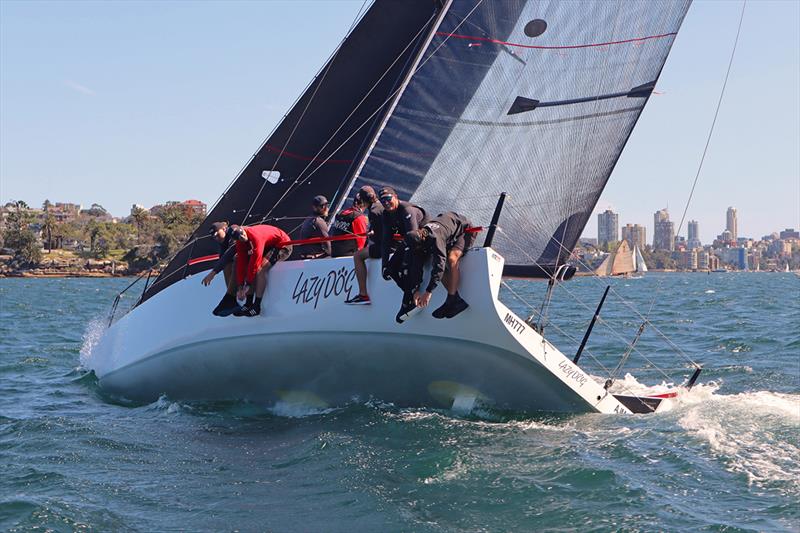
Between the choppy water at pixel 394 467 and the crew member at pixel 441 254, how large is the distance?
2.45ft

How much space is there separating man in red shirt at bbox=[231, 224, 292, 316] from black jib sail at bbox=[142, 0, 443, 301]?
5.12 feet

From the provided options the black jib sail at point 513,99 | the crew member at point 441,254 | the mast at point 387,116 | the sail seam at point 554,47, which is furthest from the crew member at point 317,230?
the sail seam at point 554,47

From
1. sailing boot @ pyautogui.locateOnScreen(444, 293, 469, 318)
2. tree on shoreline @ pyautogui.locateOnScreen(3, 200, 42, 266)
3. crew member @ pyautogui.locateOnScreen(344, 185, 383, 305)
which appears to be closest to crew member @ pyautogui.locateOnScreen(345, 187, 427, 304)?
crew member @ pyautogui.locateOnScreen(344, 185, 383, 305)

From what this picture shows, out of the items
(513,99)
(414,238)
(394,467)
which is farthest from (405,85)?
(394,467)

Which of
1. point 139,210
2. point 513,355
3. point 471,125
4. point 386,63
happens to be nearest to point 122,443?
point 513,355

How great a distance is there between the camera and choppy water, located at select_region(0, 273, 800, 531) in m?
4.82

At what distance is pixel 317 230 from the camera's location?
7.46m

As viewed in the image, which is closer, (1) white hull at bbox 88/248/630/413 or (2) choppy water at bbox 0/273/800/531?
(2) choppy water at bbox 0/273/800/531

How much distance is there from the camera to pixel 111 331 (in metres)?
9.79

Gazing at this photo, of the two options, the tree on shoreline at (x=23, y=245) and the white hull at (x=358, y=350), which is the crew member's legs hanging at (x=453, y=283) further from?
the tree on shoreline at (x=23, y=245)

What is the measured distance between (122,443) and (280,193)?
10.5ft

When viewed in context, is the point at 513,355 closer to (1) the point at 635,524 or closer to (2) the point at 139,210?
(1) the point at 635,524

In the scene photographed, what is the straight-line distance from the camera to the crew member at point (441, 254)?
6035mm

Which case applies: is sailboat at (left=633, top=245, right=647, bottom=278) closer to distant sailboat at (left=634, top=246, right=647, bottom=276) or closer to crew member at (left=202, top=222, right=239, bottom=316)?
distant sailboat at (left=634, top=246, right=647, bottom=276)
